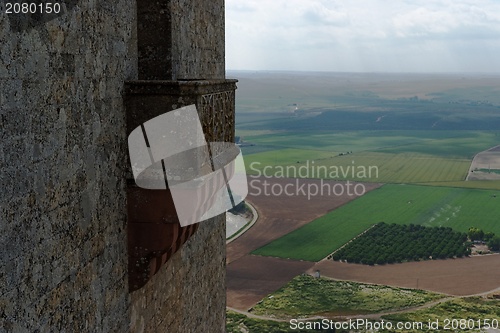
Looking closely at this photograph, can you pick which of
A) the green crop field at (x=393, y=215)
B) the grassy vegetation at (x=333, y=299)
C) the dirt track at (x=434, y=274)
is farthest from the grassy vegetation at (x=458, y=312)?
the green crop field at (x=393, y=215)

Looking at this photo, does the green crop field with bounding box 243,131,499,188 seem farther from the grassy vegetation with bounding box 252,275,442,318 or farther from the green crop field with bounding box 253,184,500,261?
the grassy vegetation with bounding box 252,275,442,318

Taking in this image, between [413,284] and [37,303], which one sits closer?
[37,303]

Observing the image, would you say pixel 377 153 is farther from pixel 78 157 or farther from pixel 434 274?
pixel 78 157

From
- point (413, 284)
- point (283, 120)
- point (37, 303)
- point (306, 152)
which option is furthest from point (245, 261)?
point (283, 120)

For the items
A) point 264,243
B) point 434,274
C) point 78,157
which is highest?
point 78,157

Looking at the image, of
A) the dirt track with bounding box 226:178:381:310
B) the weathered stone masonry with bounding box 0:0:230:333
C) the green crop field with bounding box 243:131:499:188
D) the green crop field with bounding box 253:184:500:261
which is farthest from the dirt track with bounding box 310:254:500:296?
the weathered stone masonry with bounding box 0:0:230:333

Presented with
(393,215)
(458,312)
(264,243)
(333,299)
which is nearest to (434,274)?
(458,312)

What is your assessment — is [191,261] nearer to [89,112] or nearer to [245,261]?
[89,112]
